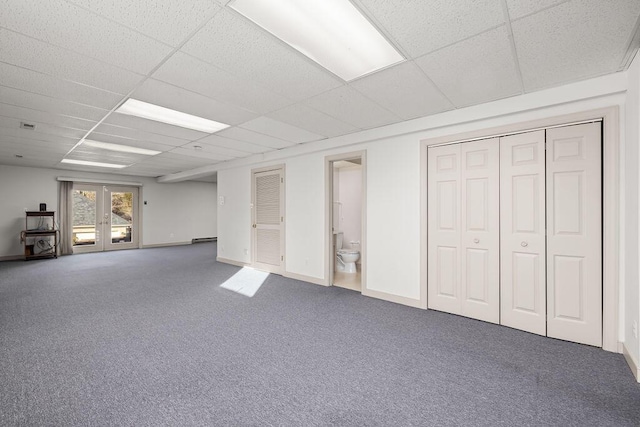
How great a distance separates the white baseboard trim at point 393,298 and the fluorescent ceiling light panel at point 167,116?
3.14 metres

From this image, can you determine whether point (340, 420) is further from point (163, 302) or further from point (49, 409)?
point (163, 302)

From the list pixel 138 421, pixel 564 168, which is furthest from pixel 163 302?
pixel 564 168

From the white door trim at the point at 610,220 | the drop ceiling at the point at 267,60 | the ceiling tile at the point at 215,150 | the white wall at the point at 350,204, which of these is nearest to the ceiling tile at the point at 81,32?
the drop ceiling at the point at 267,60

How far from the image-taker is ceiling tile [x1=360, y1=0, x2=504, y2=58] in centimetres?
161

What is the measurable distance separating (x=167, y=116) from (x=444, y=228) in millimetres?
3782

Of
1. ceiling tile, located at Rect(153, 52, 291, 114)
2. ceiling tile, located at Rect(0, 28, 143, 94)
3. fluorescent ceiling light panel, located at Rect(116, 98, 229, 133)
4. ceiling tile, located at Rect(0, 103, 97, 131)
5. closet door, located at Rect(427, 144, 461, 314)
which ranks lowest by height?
closet door, located at Rect(427, 144, 461, 314)

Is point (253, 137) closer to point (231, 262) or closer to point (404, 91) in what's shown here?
point (404, 91)

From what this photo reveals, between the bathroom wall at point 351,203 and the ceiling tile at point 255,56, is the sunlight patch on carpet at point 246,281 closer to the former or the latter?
the bathroom wall at point 351,203

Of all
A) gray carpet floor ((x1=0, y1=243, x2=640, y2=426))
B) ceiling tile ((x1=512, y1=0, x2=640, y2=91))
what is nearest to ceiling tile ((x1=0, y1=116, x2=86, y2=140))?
gray carpet floor ((x1=0, y1=243, x2=640, y2=426))

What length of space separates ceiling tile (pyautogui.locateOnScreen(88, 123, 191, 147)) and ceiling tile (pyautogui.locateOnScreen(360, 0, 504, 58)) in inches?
150

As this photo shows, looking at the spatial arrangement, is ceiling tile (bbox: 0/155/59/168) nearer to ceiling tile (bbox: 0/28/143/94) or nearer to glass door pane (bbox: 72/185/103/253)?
glass door pane (bbox: 72/185/103/253)

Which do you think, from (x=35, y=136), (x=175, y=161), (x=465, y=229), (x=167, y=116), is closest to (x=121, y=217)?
(x=175, y=161)

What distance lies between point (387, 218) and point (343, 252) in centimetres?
177

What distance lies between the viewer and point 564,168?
2660 mm
